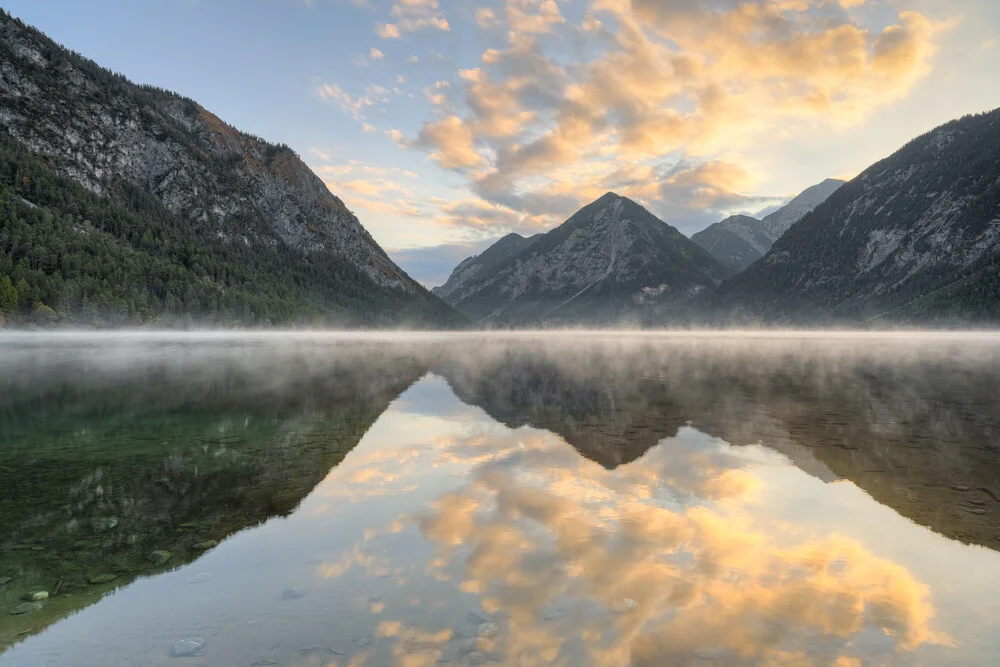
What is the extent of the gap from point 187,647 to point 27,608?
11.3 ft

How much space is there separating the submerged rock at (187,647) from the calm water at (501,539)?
4 centimetres

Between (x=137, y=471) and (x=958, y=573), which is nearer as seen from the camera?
(x=958, y=573)

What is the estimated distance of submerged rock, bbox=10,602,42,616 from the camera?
818cm

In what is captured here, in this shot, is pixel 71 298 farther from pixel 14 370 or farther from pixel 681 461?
pixel 681 461

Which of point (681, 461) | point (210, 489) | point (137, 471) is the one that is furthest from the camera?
point (681, 461)

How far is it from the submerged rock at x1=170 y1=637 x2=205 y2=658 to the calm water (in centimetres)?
4

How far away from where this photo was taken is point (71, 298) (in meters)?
152

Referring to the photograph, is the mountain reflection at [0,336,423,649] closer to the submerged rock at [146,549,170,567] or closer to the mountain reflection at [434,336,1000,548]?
the submerged rock at [146,549,170,567]

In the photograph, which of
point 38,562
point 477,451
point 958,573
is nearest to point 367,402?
point 477,451

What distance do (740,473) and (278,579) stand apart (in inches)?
540

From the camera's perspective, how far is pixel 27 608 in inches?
325

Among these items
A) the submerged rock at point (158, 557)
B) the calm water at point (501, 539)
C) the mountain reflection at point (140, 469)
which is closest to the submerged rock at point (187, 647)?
the calm water at point (501, 539)

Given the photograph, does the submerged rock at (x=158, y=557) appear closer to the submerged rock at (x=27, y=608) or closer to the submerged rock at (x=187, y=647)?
the submerged rock at (x=27, y=608)

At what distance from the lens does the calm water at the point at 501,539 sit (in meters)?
7.41
